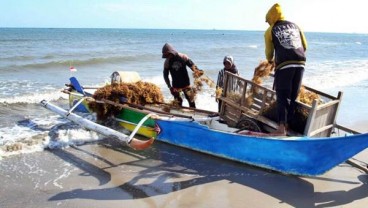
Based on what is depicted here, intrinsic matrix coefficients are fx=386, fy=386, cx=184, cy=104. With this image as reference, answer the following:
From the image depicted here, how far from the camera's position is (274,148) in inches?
226

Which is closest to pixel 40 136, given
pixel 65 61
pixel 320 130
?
→ pixel 320 130

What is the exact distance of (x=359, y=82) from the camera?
16.0m

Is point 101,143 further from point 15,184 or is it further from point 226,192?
point 226,192

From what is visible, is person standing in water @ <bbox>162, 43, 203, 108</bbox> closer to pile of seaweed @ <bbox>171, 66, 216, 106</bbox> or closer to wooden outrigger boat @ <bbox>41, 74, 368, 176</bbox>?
pile of seaweed @ <bbox>171, 66, 216, 106</bbox>

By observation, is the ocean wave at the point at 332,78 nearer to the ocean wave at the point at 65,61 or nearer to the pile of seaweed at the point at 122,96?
A: the pile of seaweed at the point at 122,96

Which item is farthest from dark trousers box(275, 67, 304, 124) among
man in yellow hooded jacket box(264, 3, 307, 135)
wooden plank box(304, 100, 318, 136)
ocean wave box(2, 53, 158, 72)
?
ocean wave box(2, 53, 158, 72)

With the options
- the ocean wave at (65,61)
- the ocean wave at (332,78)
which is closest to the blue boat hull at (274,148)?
the ocean wave at (332,78)

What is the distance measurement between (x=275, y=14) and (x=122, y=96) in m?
3.78

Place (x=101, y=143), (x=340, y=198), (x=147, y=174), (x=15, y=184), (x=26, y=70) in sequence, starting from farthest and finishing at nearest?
(x=26, y=70)
(x=101, y=143)
(x=147, y=174)
(x=15, y=184)
(x=340, y=198)

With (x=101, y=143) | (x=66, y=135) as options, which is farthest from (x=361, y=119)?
(x=66, y=135)

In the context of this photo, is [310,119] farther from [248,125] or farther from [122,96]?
[122,96]

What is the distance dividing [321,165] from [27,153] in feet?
16.4

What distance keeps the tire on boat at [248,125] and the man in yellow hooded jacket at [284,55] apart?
1.98 ft

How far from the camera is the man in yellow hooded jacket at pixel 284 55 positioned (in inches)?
219
